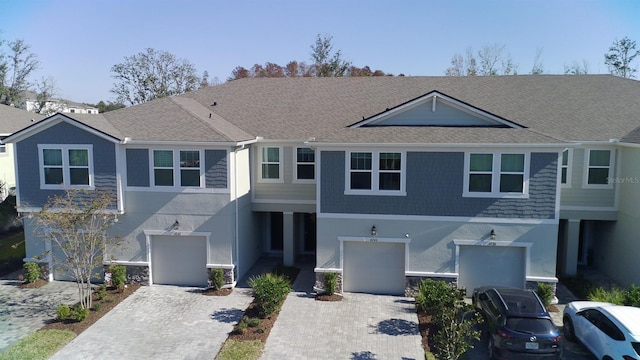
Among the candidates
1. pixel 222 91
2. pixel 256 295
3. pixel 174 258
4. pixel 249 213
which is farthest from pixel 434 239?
pixel 222 91

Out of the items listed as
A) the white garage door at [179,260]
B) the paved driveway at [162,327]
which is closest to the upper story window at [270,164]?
the white garage door at [179,260]

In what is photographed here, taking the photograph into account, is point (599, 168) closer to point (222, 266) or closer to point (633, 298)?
point (633, 298)

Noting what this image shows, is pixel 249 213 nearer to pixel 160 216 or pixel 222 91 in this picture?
pixel 160 216

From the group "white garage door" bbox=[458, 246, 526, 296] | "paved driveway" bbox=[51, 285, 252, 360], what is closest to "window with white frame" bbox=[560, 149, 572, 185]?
"white garage door" bbox=[458, 246, 526, 296]

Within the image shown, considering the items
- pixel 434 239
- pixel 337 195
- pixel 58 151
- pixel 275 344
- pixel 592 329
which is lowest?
pixel 275 344

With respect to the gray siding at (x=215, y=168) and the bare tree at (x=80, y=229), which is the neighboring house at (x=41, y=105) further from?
the gray siding at (x=215, y=168)

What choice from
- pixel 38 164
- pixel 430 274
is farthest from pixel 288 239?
pixel 38 164

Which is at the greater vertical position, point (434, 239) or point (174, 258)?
point (434, 239)
